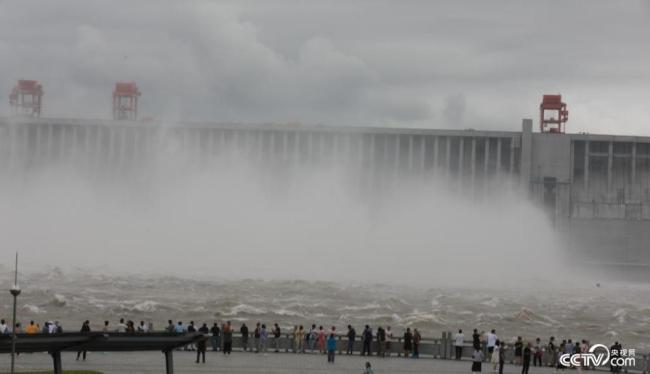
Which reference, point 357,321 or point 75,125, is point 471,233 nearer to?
point 75,125

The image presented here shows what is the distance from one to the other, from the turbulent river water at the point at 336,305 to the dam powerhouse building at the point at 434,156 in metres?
13.2

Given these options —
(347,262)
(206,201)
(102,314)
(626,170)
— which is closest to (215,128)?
(206,201)

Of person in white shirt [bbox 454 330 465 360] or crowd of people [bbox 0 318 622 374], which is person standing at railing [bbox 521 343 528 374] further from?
person in white shirt [bbox 454 330 465 360]

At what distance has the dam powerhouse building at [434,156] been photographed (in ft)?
242

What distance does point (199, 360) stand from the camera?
2722 centimetres

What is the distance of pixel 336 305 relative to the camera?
47844 millimetres

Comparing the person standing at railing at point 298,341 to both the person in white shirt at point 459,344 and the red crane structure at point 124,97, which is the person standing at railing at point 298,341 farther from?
the red crane structure at point 124,97

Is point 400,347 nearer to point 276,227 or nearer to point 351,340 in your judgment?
point 351,340

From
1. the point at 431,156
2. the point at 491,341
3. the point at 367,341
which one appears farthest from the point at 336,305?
the point at 431,156

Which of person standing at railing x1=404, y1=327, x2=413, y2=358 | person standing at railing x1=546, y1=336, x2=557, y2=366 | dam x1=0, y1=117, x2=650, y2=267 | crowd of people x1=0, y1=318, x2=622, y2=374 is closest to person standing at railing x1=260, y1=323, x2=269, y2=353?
crowd of people x1=0, y1=318, x2=622, y2=374

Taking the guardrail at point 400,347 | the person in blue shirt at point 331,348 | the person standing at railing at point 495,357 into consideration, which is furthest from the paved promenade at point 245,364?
the guardrail at point 400,347

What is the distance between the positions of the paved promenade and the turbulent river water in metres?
8.74

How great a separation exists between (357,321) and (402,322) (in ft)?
5.65

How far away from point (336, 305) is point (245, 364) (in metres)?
20.9
